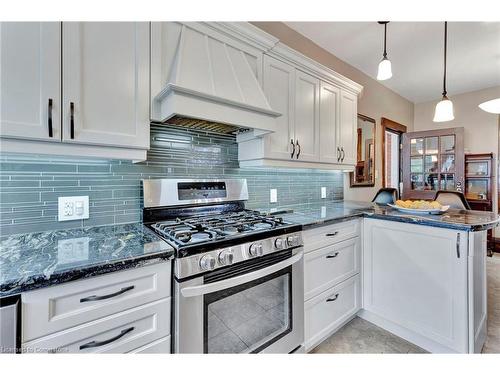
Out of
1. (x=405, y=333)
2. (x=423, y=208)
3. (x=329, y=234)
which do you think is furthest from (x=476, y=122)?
(x=329, y=234)

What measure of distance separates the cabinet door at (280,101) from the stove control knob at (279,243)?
70 cm

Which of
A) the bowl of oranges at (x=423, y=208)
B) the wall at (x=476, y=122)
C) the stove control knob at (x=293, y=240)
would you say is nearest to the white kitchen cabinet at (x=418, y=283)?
the bowl of oranges at (x=423, y=208)

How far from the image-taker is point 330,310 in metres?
1.73

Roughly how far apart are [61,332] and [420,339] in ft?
7.10

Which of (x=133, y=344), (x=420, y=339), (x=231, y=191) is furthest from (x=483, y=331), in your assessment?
(x=133, y=344)

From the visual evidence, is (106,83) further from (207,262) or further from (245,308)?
(245,308)

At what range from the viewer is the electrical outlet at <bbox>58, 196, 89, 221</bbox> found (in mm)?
1253

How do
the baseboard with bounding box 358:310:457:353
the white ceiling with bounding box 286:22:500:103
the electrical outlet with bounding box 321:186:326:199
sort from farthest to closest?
1. the electrical outlet with bounding box 321:186:326:199
2. the white ceiling with bounding box 286:22:500:103
3. the baseboard with bounding box 358:310:457:353

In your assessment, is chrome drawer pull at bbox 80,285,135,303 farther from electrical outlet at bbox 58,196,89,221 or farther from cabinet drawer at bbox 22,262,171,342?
electrical outlet at bbox 58,196,89,221

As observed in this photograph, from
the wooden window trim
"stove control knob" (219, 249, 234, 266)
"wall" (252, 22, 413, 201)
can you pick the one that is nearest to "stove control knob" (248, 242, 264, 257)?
"stove control knob" (219, 249, 234, 266)

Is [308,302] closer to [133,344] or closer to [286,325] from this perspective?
[286,325]

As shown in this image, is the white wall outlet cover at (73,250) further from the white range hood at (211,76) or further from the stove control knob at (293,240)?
the stove control knob at (293,240)

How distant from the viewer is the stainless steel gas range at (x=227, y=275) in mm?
1035

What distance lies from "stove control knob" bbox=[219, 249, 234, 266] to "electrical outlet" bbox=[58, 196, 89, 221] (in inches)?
32.5
